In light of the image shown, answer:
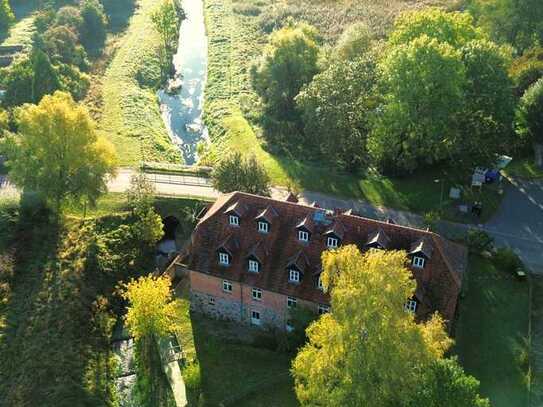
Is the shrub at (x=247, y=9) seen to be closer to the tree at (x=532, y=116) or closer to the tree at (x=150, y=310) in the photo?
the tree at (x=532, y=116)

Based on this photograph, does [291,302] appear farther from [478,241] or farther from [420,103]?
[420,103]

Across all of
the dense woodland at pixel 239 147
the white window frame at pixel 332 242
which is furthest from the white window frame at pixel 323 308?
the dense woodland at pixel 239 147

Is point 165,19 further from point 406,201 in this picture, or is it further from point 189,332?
point 189,332

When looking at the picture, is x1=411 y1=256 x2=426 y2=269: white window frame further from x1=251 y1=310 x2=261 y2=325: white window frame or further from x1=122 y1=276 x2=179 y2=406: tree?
x1=122 y1=276 x2=179 y2=406: tree

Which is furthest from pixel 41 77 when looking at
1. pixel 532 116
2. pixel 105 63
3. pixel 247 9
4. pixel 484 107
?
pixel 532 116

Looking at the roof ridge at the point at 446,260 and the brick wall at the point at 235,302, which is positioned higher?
the roof ridge at the point at 446,260

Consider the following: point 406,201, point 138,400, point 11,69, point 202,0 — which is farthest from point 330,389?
point 202,0
